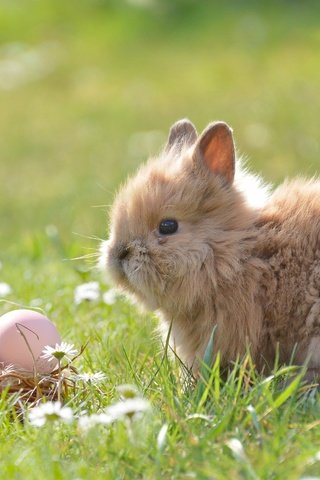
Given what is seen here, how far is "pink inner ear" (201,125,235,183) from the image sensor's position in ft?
11.1

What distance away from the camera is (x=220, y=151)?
3.40m

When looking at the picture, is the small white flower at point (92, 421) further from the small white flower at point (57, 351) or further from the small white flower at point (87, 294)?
the small white flower at point (87, 294)

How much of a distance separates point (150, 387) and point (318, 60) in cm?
1138

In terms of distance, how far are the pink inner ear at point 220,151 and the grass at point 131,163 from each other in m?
0.76

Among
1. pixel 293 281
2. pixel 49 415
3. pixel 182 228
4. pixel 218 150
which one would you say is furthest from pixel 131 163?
pixel 49 415

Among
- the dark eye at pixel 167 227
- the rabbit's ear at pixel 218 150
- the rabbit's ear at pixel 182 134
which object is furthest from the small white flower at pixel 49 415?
the rabbit's ear at pixel 182 134

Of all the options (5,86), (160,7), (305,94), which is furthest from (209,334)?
(160,7)

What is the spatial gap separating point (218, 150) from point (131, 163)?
593cm

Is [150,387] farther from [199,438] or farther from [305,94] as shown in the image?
[305,94]

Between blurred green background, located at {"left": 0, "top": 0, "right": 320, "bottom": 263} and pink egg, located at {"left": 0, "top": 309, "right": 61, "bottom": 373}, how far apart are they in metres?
2.24

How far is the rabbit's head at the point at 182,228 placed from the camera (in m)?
3.24

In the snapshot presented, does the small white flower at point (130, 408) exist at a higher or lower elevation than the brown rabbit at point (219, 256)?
lower

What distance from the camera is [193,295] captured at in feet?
10.6

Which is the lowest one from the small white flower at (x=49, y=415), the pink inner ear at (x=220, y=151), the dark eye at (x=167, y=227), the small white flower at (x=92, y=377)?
the small white flower at (x=92, y=377)
